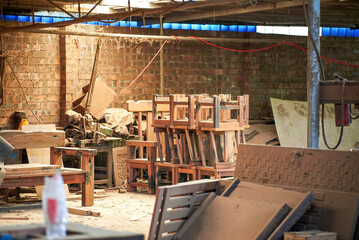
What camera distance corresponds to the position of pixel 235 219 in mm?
7031

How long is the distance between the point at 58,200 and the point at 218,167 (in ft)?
23.8

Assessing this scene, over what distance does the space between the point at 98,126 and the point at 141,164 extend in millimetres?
1213

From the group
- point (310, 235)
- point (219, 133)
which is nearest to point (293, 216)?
point (310, 235)

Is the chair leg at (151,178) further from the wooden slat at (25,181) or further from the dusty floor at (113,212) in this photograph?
the wooden slat at (25,181)

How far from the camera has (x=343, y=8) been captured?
14.9 meters

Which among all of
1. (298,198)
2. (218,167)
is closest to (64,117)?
(218,167)

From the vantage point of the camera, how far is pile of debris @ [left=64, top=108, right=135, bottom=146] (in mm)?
12273

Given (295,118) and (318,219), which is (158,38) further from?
(318,219)

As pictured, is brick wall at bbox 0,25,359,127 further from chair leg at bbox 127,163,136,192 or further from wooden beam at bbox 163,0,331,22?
chair leg at bbox 127,163,136,192

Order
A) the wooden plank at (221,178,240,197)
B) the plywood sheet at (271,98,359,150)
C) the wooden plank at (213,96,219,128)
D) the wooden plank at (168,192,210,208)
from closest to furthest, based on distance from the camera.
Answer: the wooden plank at (168,192,210,208), the wooden plank at (221,178,240,197), the wooden plank at (213,96,219,128), the plywood sheet at (271,98,359,150)

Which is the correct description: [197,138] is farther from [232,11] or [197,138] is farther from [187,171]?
[232,11]

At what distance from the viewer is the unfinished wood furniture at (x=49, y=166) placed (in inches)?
371

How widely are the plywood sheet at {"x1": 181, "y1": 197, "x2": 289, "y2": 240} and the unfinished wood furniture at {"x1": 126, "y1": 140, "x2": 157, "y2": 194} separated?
4222 mm

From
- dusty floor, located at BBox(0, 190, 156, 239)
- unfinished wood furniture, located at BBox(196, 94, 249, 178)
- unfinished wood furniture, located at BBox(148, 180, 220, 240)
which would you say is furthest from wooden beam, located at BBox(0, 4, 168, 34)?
unfinished wood furniture, located at BBox(148, 180, 220, 240)
